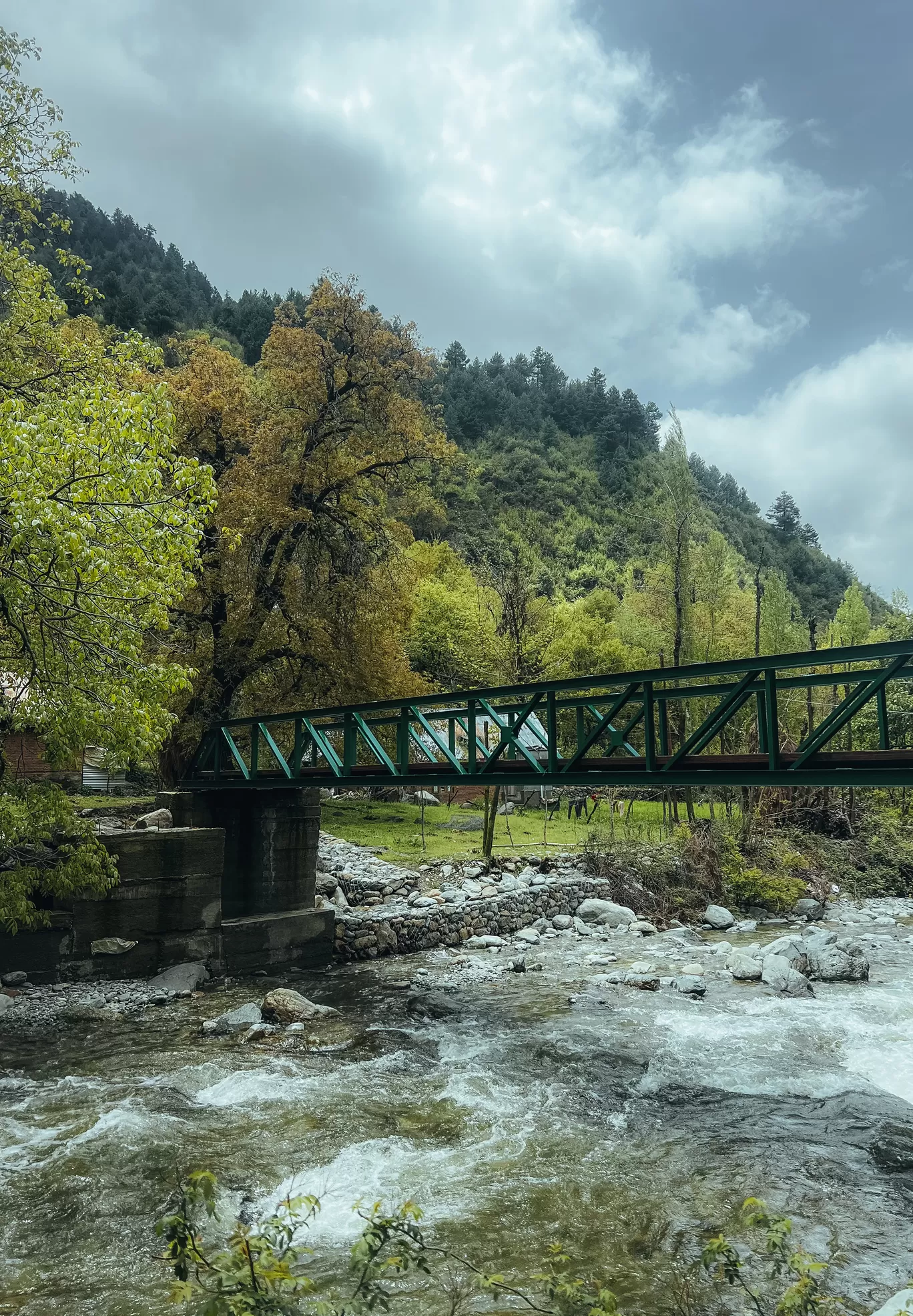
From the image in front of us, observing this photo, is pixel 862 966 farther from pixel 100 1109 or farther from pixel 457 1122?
pixel 100 1109

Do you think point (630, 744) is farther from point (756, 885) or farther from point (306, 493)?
point (756, 885)

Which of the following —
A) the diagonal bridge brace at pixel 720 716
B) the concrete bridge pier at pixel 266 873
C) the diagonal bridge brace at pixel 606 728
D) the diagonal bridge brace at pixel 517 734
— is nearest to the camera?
the diagonal bridge brace at pixel 720 716

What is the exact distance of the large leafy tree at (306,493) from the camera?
1931 cm

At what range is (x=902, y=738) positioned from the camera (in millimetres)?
29922

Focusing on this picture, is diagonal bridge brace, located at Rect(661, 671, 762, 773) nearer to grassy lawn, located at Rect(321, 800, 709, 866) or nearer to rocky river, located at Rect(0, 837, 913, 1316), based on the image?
rocky river, located at Rect(0, 837, 913, 1316)

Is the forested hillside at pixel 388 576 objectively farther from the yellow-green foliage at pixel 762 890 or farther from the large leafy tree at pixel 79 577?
the yellow-green foliage at pixel 762 890

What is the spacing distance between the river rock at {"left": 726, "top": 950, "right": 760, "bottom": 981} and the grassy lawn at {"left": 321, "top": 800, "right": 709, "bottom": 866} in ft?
28.1

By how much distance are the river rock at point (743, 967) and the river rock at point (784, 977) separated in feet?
0.38

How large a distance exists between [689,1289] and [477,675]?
3418cm

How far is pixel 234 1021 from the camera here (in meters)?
11.9

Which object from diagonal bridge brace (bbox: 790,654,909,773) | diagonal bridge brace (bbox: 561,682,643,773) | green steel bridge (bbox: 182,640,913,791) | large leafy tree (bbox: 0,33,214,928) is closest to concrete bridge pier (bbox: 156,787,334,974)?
green steel bridge (bbox: 182,640,913,791)

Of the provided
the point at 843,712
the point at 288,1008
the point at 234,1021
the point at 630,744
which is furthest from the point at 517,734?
the point at 234,1021

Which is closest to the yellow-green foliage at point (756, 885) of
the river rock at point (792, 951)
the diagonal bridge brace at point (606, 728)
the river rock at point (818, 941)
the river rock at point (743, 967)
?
the river rock at point (792, 951)

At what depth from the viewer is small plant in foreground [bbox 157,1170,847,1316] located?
2.94 meters
